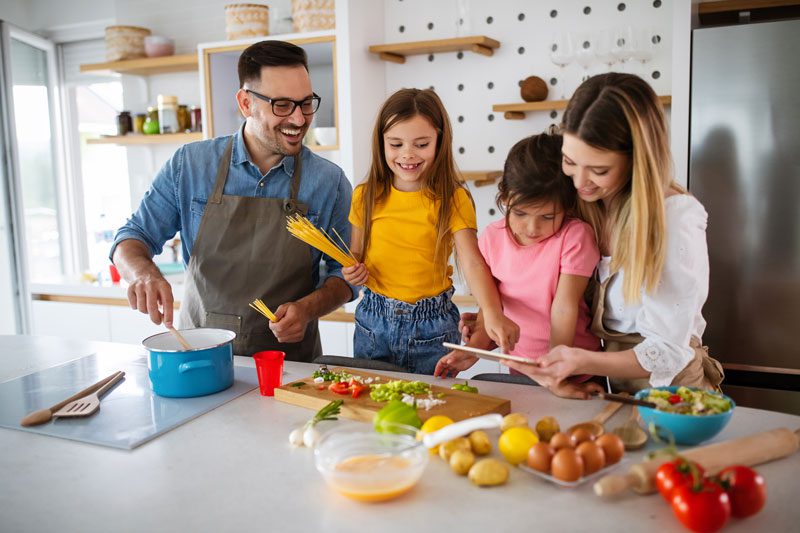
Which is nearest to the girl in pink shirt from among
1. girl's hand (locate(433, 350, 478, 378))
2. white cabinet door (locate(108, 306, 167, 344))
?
girl's hand (locate(433, 350, 478, 378))

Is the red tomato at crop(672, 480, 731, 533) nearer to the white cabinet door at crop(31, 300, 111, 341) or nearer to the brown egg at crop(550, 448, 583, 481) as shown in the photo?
the brown egg at crop(550, 448, 583, 481)

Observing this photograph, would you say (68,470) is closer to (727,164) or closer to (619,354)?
(619,354)

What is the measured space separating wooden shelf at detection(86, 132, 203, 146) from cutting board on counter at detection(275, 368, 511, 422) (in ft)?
8.98

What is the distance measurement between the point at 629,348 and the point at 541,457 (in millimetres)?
627

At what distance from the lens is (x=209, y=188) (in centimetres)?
221

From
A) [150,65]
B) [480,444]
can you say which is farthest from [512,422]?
[150,65]

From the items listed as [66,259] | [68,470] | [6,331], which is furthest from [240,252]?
[66,259]

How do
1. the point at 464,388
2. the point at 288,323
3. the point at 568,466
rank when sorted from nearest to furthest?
1. the point at 568,466
2. the point at 464,388
3. the point at 288,323

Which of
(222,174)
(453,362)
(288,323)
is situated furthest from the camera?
(222,174)

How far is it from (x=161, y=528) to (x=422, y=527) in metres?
0.39

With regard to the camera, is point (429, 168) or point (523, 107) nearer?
point (429, 168)

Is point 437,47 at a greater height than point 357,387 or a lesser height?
greater

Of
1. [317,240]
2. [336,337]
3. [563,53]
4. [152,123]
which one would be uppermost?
[563,53]

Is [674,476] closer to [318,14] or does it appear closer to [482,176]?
[482,176]
